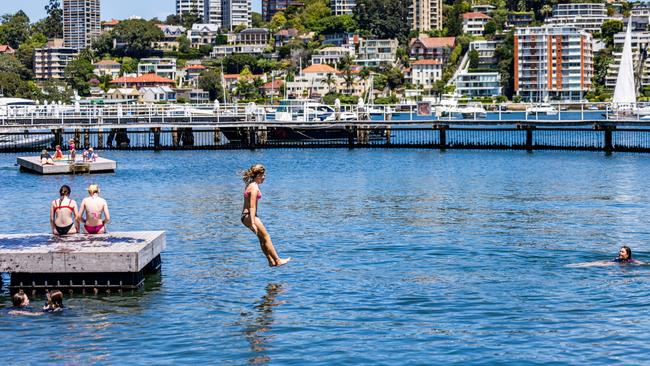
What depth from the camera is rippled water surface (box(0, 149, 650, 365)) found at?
20266 millimetres

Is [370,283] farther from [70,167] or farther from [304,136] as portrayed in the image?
[304,136]

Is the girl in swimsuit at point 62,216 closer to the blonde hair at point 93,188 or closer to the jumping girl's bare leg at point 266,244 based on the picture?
the blonde hair at point 93,188

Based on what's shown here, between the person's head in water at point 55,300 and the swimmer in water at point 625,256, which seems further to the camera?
the swimmer in water at point 625,256

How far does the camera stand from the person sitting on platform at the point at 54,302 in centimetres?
2258

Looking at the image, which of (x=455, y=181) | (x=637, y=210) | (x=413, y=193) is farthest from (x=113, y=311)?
(x=455, y=181)

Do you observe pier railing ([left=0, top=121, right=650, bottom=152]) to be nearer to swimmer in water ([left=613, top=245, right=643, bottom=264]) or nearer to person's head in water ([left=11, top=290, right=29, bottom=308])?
swimmer in water ([left=613, top=245, right=643, bottom=264])

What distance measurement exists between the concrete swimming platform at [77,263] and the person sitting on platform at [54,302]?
107 centimetres

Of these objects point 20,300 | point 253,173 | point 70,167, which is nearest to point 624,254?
point 253,173

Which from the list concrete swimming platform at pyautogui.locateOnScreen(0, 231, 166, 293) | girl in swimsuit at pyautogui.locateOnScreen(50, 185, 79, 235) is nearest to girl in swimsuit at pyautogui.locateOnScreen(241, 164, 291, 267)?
concrete swimming platform at pyautogui.locateOnScreen(0, 231, 166, 293)

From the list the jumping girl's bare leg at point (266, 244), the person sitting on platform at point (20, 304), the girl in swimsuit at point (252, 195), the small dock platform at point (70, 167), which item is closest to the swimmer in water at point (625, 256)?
the jumping girl's bare leg at point (266, 244)

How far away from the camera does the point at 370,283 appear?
83.9ft

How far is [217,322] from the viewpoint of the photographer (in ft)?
72.5

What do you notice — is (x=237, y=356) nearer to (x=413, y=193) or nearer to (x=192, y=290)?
(x=192, y=290)

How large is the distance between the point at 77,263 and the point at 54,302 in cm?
130
